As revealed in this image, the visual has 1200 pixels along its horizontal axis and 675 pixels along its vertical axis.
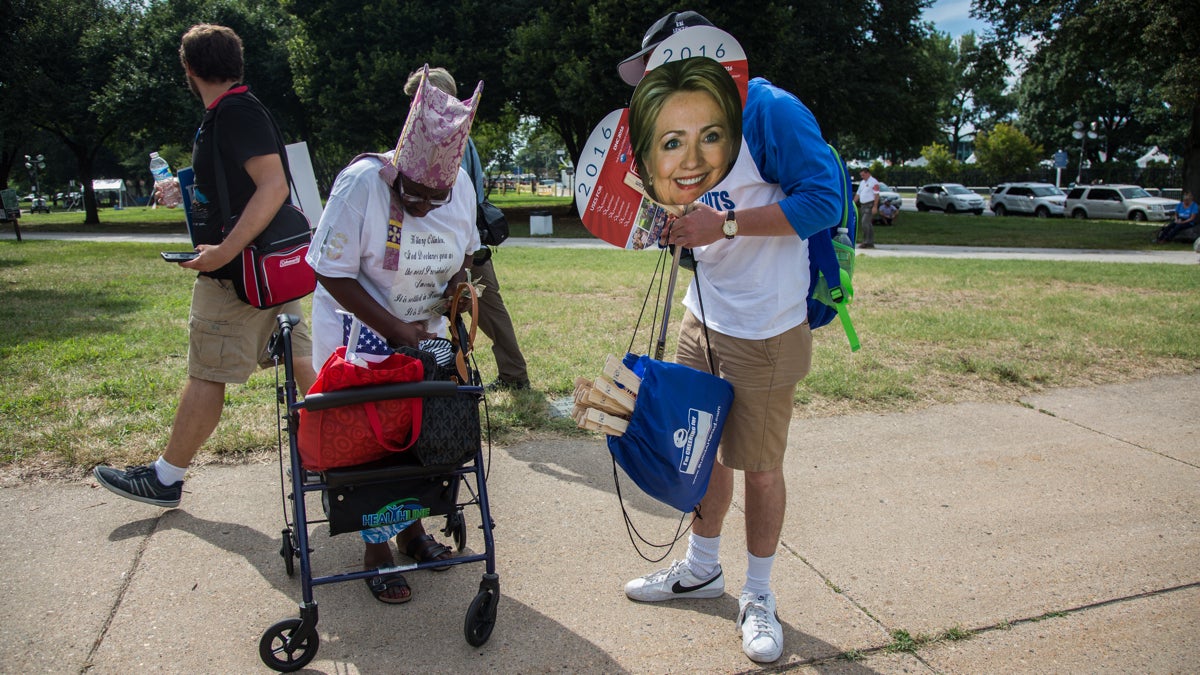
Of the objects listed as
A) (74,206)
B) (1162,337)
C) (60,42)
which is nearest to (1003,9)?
(1162,337)

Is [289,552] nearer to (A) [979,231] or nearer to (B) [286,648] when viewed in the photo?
(B) [286,648]

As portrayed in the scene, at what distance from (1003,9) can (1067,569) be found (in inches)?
1146

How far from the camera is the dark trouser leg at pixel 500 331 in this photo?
17.9 feet

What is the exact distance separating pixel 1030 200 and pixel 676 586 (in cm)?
3781

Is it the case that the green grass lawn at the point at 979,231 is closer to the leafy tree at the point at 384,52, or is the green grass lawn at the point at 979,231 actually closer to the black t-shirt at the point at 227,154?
the leafy tree at the point at 384,52

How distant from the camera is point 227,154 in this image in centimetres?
330

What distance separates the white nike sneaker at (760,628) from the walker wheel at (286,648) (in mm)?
1386

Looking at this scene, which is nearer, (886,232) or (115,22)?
(886,232)

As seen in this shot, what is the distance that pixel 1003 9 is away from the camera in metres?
27.2

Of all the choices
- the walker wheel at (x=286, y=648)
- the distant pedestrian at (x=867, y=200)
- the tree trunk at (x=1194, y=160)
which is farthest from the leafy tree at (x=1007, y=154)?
the walker wheel at (x=286, y=648)

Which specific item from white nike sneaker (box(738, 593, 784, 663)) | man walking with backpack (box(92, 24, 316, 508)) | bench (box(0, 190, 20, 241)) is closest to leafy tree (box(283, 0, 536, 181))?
bench (box(0, 190, 20, 241))

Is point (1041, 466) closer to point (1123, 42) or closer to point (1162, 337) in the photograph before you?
point (1162, 337)

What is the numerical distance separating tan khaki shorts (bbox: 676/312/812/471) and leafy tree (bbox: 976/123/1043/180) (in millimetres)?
59843

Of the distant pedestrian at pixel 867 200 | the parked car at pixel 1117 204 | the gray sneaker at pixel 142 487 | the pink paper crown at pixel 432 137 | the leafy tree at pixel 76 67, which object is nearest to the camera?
the pink paper crown at pixel 432 137
